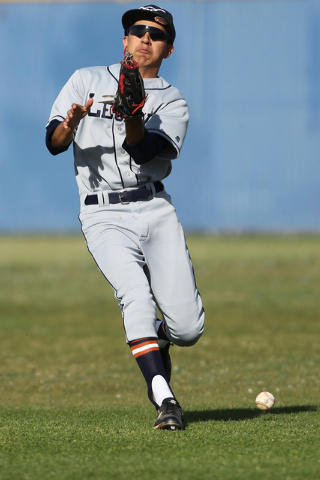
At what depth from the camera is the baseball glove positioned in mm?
3945

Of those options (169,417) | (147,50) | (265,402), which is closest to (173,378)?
(265,402)

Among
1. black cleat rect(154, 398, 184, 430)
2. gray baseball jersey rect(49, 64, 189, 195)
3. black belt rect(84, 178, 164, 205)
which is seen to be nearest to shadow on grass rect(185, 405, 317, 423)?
black cleat rect(154, 398, 184, 430)

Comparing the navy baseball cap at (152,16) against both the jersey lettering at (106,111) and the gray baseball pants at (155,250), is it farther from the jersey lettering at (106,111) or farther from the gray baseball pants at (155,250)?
the gray baseball pants at (155,250)

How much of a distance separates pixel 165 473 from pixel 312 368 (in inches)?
187

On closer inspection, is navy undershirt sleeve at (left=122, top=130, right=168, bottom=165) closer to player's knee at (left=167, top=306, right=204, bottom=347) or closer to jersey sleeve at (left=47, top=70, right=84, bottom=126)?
jersey sleeve at (left=47, top=70, right=84, bottom=126)

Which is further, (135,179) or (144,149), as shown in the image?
(135,179)

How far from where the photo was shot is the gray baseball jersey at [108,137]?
14.5 feet

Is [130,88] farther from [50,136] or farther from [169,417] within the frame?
[169,417]

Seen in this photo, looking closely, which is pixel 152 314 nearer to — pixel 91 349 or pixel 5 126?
pixel 91 349

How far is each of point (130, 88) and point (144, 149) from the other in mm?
390

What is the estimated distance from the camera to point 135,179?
175 inches

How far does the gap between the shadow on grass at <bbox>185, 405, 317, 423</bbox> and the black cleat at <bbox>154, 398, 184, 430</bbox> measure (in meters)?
0.56

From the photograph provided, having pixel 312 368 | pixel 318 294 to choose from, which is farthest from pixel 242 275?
pixel 312 368

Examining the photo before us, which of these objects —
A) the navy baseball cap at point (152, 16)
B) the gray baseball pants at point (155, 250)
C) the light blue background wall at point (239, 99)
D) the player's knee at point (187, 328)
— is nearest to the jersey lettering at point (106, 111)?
the gray baseball pants at point (155, 250)
